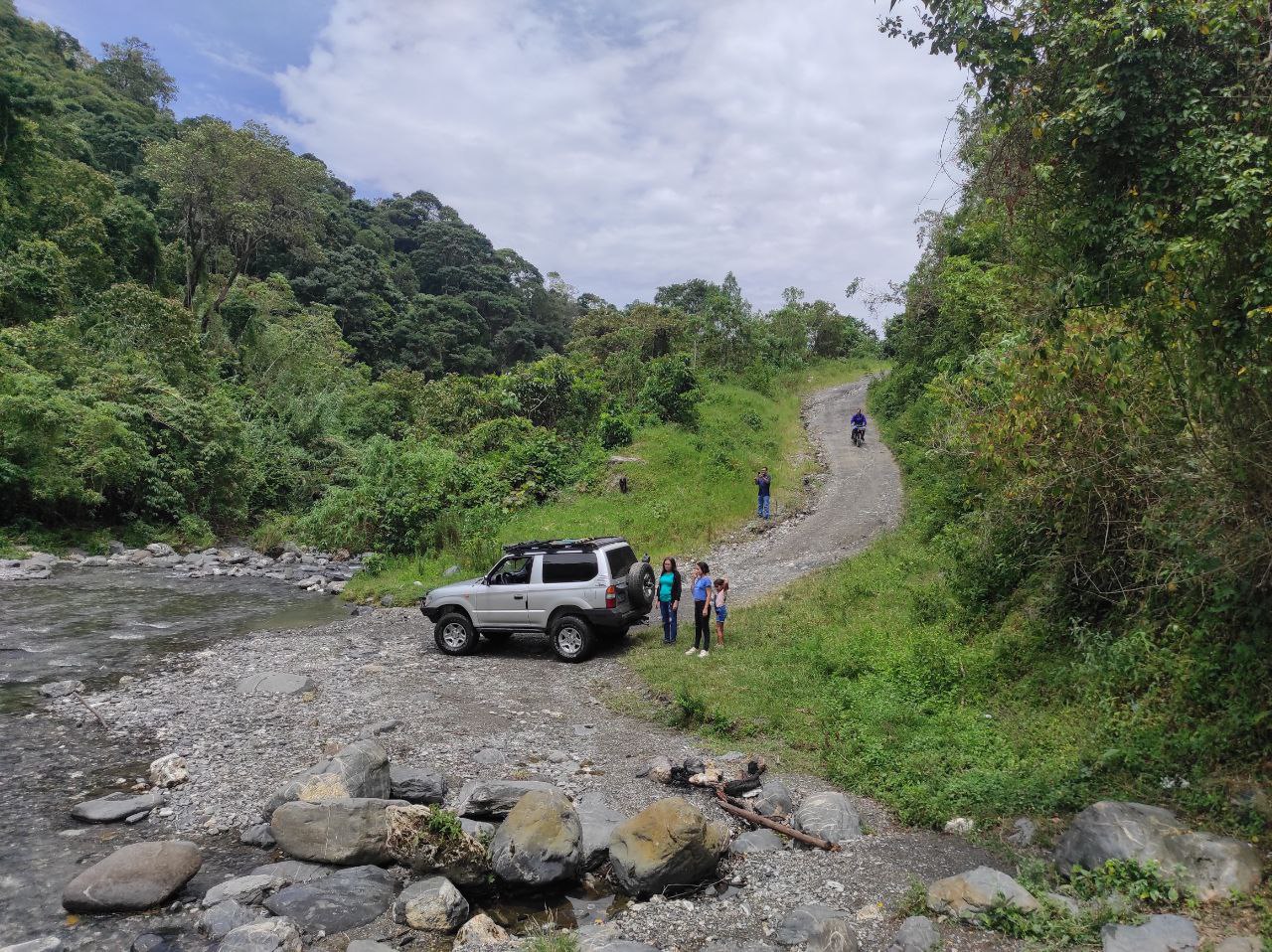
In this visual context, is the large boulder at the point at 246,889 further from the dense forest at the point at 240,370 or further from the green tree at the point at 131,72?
the green tree at the point at 131,72

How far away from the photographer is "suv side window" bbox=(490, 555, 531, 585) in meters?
14.1

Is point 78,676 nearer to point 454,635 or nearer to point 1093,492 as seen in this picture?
point 454,635

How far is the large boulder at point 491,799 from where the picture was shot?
7645mm

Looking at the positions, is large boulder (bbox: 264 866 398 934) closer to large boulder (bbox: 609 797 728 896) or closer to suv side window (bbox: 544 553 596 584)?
large boulder (bbox: 609 797 728 896)

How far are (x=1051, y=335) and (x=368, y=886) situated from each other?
7939 mm

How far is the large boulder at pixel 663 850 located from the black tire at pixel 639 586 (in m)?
7.02

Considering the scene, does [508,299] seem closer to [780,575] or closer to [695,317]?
[695,317]

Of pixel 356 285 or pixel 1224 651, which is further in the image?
pixel 356 285

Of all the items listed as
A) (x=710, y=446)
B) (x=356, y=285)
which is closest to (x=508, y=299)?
(x=356, y=285)

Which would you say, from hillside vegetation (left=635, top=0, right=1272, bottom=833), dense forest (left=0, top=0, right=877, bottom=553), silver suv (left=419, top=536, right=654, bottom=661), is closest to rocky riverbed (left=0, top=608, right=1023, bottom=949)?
silver suv (left=419, top=536, right=654, bottom=661)

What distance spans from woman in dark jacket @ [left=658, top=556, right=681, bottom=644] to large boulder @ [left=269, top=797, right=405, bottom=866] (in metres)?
7.29

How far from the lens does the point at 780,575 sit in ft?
58.8

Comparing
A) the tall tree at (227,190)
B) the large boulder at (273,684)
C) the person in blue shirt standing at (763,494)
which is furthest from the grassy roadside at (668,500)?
the tall tree at (227,190)

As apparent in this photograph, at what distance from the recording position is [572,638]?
1387 cm
